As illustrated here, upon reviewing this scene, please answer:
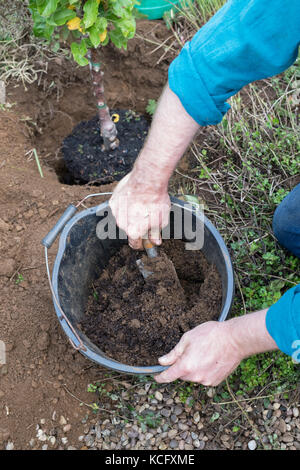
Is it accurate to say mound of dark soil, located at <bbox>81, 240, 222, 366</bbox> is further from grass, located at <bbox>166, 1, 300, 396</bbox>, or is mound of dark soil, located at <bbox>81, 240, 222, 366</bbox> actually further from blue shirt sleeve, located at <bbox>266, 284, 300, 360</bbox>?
blue shirt sleeve, located at <bbox>266, 284, 300, 360</bbox>

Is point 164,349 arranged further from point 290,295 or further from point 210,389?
point 290,295

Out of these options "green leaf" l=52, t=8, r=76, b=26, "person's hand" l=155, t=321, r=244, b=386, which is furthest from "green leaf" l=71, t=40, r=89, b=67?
"person's hand" l=155, t=321, r=244, b=386

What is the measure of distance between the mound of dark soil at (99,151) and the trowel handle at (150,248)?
786 mm

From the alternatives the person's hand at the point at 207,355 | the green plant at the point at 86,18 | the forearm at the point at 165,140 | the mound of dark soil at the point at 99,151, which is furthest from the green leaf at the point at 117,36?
the person's hand at the point at 207,355

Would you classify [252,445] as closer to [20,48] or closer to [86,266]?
[86,266]

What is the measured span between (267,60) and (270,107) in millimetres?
1314

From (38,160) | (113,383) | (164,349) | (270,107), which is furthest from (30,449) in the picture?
(270,107)

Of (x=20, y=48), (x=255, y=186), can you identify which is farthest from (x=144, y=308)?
(x=20, y=48)

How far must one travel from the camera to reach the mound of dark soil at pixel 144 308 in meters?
1.58

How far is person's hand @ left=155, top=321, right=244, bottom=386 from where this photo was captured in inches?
49.6

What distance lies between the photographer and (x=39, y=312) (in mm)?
1740

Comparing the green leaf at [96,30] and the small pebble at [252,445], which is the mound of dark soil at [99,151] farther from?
the small pebble at [252,445]

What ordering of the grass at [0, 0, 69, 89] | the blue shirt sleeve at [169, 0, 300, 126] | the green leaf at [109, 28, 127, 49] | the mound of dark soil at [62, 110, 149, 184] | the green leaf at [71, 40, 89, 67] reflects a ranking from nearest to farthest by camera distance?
the blue shirt sleeve at [169, 0, 300, 126], the green leaf at [71, 40, 89, 67], the green leaf at [109, 28, 127, 49], the mound of dark soil at [62, 110, 149, 184], the grass at [0, 0, 69, 89]

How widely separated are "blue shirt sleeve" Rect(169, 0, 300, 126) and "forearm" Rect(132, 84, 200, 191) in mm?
34
